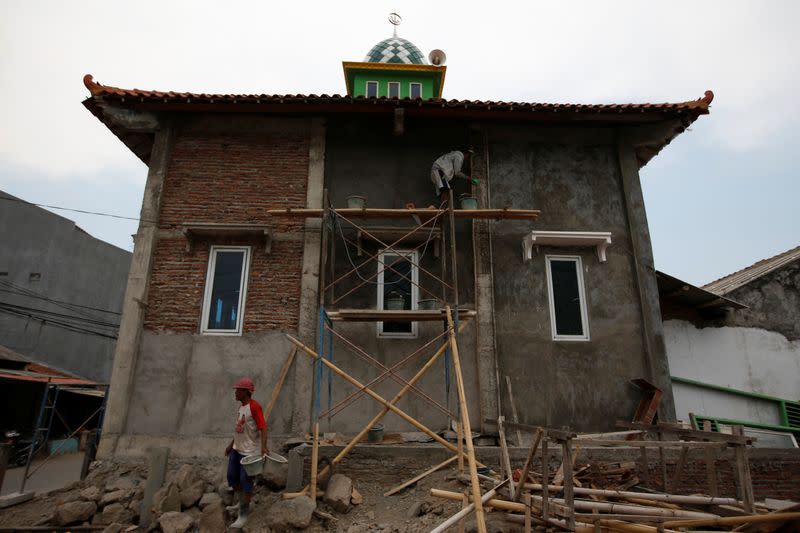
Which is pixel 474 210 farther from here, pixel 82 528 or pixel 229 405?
pixel 82 528

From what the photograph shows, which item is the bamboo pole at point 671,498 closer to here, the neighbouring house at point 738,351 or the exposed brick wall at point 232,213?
the exposed brick wall at point 232,213

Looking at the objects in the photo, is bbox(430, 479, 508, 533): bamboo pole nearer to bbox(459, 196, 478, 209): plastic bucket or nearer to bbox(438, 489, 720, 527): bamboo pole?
bbox(438, 489, 720, 527): bamboo pole

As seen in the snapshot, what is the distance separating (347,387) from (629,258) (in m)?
5.68

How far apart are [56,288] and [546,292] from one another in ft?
70.0

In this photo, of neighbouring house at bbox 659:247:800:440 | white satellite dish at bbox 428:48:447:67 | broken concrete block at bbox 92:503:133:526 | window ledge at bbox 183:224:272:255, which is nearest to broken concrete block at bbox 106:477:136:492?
broken concrete block at bbox 92:503:133:526

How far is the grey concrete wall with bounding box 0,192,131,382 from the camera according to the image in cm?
1992

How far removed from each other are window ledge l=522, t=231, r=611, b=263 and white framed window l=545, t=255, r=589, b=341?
0.29 meters

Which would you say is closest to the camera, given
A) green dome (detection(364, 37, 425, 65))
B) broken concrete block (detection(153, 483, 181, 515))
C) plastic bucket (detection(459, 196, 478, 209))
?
broken concrete block (detection(153, 483, 181, 515))

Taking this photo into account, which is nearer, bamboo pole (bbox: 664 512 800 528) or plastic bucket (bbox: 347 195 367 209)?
bamboo pole (bbox: 664 512 800 528)

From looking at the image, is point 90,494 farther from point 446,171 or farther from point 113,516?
point 446,171

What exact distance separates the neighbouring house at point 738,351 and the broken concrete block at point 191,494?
8.96 metres

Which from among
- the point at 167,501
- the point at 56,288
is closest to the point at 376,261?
the point at 167,501

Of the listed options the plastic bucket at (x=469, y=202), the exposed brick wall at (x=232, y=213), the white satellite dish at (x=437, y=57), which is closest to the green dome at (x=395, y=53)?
the white satellite dish at (x=437, y=57)

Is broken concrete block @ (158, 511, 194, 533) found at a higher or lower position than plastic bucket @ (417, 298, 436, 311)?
lower
